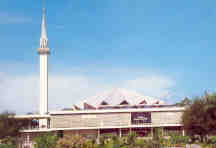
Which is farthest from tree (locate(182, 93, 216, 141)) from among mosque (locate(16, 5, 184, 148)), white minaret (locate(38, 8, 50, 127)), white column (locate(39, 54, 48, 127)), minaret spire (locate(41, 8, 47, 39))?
minaret spire (locate(41, 8, 47, 39))

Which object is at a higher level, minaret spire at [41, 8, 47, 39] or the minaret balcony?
minaret spire at [41, 8, 47, 39]

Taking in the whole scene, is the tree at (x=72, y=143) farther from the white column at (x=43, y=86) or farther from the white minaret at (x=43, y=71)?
the white column at (x=43, y=86)

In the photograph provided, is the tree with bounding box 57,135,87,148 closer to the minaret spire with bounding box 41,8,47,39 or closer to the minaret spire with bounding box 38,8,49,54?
the minaret spire with bounding box 38,8,49,54

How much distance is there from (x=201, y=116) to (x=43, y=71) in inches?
1607

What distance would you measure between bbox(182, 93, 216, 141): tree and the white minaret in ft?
113

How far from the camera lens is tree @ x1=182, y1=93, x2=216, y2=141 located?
35.8 m

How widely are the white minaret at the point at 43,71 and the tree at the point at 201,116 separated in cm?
Result: 3432

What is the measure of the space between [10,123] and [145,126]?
22.8 m

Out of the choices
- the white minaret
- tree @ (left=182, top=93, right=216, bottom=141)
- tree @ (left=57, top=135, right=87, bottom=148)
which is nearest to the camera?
tree @ (left=57, top=135, right=87, bottom=148)

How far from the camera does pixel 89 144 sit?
32125 millimetres

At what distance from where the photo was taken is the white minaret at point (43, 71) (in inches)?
2685

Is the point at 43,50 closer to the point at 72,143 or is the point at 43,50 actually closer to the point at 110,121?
the point at 110,121

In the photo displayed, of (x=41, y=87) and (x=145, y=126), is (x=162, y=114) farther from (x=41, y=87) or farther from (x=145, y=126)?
(x=41, y=87)

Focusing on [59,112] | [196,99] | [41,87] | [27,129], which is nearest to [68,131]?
[59,112]
